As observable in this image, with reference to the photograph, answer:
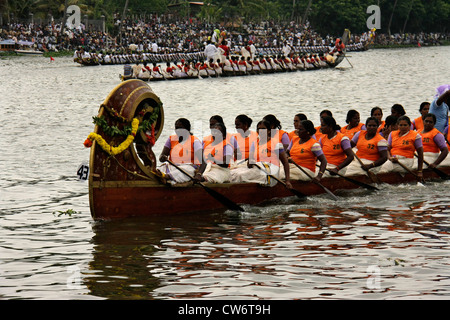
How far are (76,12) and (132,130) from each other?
187 feet

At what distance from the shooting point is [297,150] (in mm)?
13523

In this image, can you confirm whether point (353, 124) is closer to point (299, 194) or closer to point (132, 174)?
point (299, 194)

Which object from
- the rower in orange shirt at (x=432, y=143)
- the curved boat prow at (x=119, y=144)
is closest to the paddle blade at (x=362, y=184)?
the rower in orange shirt at (x=432, y=143)

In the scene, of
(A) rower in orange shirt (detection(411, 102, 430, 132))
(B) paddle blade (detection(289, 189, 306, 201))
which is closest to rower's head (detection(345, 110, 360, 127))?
(A) rower in orange shirt (detection(411, 102, 430, 132))

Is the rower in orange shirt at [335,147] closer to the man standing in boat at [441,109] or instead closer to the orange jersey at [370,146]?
the orange jersey at [370,146]

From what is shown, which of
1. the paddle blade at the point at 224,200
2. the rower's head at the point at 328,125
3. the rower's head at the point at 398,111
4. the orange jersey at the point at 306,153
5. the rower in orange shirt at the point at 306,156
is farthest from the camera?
the rower's head at the point at 398,111

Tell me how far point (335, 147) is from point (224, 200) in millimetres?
2619

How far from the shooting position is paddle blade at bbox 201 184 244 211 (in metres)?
12.4

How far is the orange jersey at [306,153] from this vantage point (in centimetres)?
1333

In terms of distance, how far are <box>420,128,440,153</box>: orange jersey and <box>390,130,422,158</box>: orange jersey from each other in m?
0.56

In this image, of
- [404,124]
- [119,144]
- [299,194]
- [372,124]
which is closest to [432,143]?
[404,124]

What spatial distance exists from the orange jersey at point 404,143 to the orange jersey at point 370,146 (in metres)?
0.70

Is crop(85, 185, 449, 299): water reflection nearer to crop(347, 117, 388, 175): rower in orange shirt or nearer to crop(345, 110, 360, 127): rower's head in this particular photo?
crop(347, 117, 388, 175): rower in orange shirt
